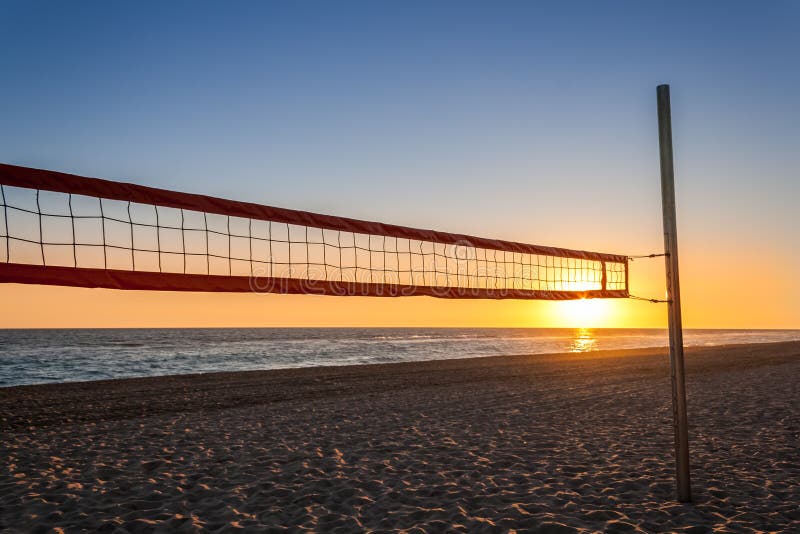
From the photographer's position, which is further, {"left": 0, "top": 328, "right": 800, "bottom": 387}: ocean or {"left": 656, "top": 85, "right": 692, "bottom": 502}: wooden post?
{"left": 0, "top": 328, "right": 800, "bottom": 387}: ocean

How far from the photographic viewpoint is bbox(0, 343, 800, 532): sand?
3.55 metres

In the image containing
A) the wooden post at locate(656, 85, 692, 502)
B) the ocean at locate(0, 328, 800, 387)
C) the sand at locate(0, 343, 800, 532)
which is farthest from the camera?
the ocean at locate(0, 328, 800, 387)

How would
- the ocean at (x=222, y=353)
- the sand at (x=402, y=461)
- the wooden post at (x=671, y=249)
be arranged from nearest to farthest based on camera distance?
→ 1. the wooden post at (x=671, y=249)
2. the sand at (x=402, y=461)
3. the ocean at (x=222, y=353)

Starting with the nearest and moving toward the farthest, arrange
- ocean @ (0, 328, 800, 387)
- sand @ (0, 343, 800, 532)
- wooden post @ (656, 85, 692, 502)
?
wooden post @ (656, 85, 692, 502) < sand @ (0, 343, 800, 532) < ocean @ (0, 328, 800, 387)

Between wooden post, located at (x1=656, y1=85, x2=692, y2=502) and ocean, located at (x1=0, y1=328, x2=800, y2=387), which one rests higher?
wooden post, located at (x1=656, y1=85, x2=692, y2=502)

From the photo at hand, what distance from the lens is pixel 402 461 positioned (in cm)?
502

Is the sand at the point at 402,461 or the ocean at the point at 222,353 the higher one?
the sand at the point at 402,461

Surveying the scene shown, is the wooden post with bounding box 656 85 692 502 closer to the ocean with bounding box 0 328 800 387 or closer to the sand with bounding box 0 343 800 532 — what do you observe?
the sand with bounding box 0 343 800 532

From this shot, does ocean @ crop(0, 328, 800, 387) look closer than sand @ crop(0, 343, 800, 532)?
No

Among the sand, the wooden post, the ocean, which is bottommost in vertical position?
the ocean

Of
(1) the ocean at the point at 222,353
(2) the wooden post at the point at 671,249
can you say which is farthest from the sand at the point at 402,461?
(1) the ocean at the point at 222,353

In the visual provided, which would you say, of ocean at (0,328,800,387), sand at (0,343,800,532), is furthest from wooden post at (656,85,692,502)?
ocean at (0,328,800,387)

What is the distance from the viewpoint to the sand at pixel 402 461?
355 centimetres

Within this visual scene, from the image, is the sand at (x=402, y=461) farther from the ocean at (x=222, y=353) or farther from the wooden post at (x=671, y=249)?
the ocean at (x=222, y=353)
